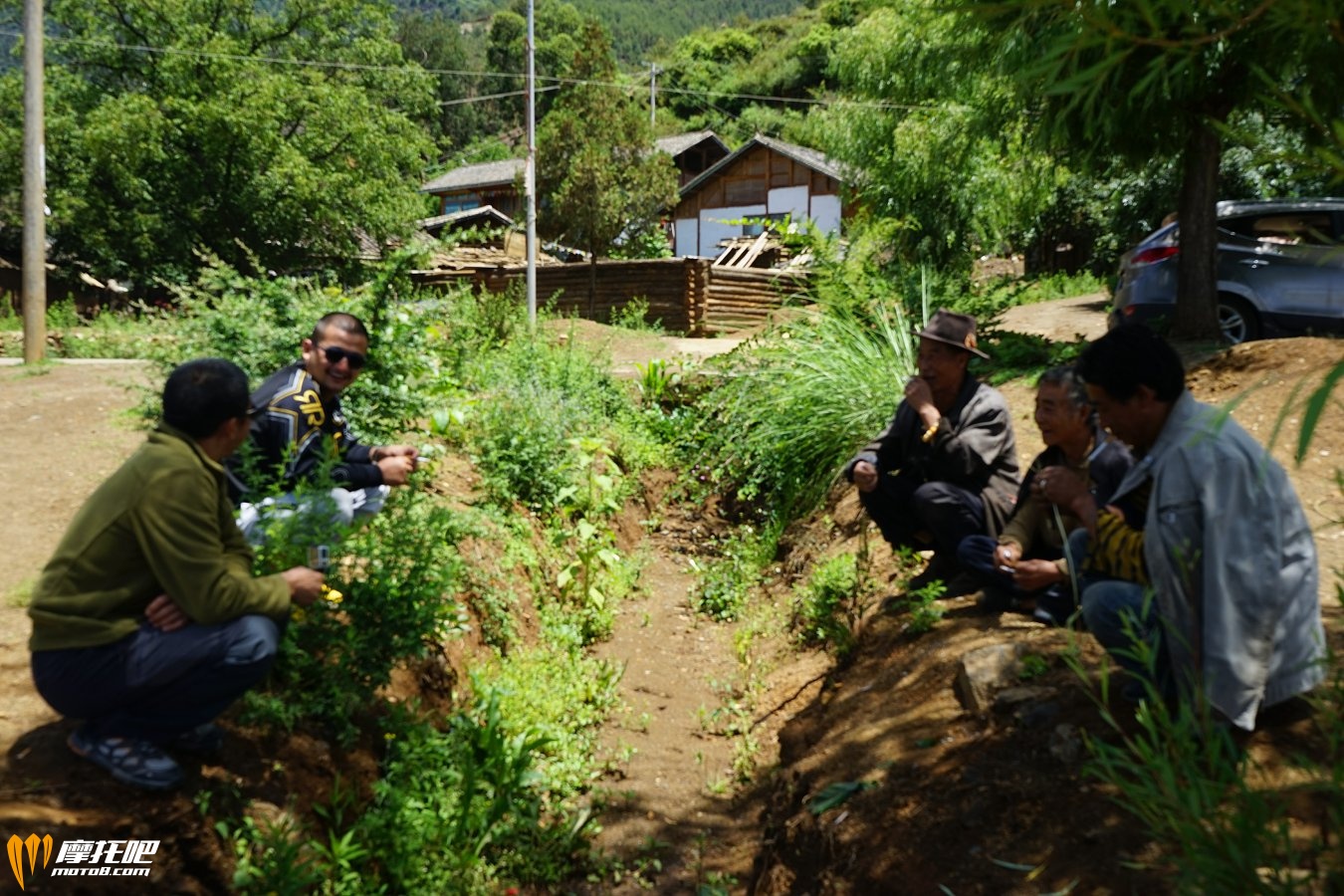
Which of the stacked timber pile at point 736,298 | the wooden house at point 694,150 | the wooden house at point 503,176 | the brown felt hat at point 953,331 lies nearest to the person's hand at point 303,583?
the brown felt hat at point 953,331

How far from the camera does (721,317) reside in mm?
21438

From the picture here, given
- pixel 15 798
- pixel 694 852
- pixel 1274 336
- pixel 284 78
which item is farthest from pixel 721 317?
pixel 15 798

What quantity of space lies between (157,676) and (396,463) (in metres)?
1.58

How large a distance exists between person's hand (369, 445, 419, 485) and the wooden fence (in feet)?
52.3

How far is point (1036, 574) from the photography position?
3918mm

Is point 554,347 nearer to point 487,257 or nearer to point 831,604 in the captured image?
point 831,604

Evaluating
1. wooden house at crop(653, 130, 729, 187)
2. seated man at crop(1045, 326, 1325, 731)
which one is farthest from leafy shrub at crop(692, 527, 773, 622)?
wooden house at crop(653, 130, 729, 187)

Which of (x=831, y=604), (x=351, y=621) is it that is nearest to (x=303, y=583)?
(x=351, y=621)

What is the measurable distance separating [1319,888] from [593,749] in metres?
3.65

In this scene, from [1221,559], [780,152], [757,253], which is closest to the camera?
[1221,559]

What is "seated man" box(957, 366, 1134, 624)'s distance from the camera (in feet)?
12.9

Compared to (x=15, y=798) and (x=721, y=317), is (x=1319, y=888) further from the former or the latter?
(x=721, y=317)

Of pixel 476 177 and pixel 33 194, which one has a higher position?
pixel 476 177

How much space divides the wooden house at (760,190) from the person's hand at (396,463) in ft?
93.8
